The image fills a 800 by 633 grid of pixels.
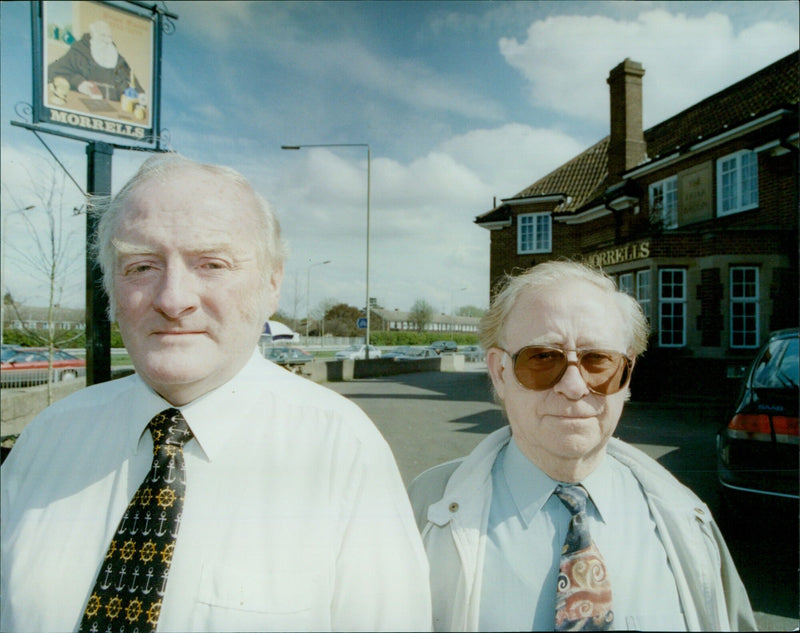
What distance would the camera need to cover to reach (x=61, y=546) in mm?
1054

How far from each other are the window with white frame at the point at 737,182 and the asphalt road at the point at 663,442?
540mm

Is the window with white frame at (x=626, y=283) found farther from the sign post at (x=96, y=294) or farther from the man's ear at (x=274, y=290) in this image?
the sign post at (x=96, y=294)

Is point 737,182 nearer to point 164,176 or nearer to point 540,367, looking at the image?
point 540,367

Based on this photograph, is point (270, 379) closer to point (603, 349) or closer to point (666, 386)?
point (603, 349)

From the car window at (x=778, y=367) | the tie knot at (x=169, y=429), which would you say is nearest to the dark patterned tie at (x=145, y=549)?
the tie knot at (x=169, y=429)

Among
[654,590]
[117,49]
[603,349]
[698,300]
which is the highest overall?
[117,49]

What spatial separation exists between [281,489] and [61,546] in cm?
49

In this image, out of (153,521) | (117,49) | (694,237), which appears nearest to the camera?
(153,521)

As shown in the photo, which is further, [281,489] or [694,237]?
[694,237]

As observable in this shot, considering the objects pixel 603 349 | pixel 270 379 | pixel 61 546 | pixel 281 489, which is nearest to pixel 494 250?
pixel 603 349

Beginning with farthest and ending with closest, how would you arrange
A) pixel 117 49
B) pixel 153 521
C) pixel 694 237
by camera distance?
1. pixel 694 237
2. pixel 117 49
3. pixel 153 521

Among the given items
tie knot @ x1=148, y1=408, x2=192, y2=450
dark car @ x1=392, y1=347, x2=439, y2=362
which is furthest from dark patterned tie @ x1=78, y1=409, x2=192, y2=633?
dark car @ x1=392, y1=347, x2=439, y2=362

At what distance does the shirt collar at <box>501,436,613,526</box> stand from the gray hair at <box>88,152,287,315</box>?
0.72 meters

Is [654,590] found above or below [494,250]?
below
